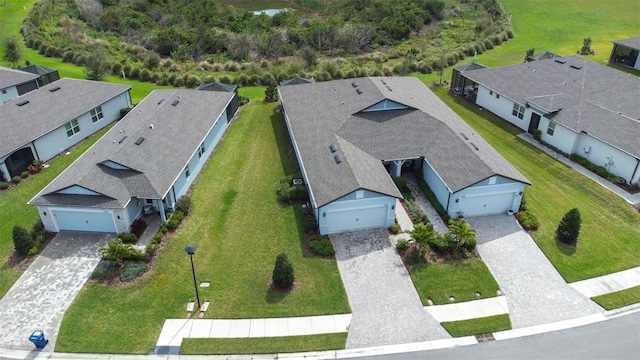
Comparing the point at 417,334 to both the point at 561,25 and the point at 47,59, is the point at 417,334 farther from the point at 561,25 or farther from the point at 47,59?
the point at 561,25

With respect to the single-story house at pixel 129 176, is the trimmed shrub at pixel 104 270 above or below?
below

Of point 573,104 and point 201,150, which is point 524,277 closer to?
point 573,104

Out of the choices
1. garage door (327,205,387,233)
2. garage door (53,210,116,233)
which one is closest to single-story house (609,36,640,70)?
garage door (327,205,387,233)

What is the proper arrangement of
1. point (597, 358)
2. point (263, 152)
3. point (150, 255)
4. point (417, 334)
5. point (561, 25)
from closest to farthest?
1. point (597, 358)
2. point (417, 334)
3. point (150, 255)
4. point (263, 152)
5. point (561, 25)

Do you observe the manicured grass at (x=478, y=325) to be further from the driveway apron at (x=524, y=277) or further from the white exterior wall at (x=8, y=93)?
the white exterior wall at (x=8, y=93)

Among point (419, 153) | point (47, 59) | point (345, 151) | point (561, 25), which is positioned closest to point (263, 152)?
Answer: point (345, 151)

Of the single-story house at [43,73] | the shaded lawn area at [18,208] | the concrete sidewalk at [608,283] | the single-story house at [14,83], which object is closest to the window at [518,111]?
the concrete sidewalk at [608,283]
